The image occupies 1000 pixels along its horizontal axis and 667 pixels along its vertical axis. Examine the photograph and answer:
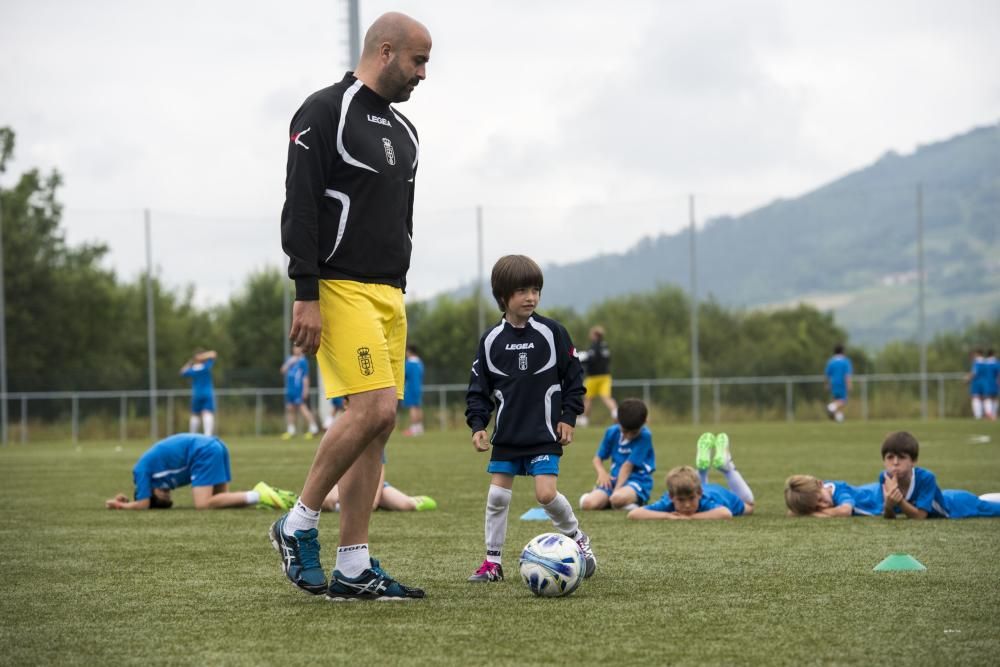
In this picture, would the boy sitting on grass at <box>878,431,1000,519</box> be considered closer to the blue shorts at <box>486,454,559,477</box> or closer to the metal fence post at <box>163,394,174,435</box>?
the blue shorts at <box>486,454,559,477</box>

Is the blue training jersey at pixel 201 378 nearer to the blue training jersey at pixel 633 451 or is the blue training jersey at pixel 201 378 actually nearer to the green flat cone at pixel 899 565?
the blue training jersey at pixel 633 451

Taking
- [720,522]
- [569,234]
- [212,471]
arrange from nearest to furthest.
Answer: [720,522] < [212,471] < [569,234]

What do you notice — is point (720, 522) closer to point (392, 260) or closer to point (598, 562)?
point (598, 562)

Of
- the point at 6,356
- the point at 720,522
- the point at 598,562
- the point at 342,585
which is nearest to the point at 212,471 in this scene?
the point at 720,522

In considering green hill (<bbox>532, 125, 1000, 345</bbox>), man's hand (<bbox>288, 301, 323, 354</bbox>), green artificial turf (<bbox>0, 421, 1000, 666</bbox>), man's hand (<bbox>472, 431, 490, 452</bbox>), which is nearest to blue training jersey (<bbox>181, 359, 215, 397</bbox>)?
green artificial turf (<bbox>0, 421, 1000, 666</bbox>)

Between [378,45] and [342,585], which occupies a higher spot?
[378,45]

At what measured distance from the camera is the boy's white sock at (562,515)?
636cm

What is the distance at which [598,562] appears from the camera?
6840 millimetres

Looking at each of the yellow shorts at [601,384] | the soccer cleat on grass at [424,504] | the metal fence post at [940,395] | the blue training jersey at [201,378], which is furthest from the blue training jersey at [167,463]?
the metal fence post at [940,395]

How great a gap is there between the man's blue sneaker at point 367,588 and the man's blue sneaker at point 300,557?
70 mm

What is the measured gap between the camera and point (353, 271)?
529 centimetres

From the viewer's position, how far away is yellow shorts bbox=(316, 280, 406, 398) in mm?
5238

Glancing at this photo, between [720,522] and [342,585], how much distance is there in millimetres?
4313

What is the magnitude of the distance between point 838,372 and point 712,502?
2238 centimetres
